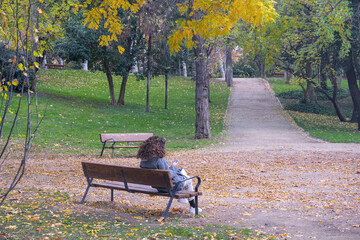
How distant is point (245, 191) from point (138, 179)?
3054 millimetres

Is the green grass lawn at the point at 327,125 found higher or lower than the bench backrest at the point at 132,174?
lower

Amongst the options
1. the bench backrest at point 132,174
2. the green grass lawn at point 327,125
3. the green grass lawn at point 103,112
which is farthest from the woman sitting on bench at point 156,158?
the green grass lawn at point 327,125

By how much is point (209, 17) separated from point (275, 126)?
1577 cm

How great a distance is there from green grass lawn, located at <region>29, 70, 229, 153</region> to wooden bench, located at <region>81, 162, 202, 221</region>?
8.24m

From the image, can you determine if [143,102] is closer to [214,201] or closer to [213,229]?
[214,201]

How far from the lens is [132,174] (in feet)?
21.8

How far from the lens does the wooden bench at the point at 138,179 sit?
634 cm

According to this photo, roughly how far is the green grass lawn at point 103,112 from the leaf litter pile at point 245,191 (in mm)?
3659

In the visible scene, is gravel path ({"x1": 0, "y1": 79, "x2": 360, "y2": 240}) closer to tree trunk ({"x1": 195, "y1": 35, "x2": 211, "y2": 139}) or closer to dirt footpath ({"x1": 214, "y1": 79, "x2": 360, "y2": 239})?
dirt footpath ({"x1": 214, "y1": 79, "x2": 360, "y2": 239})

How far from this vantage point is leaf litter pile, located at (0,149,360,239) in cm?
639

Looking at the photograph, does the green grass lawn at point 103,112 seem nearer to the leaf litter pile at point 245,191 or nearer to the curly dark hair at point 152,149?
the leaf litter pile at point 245,191

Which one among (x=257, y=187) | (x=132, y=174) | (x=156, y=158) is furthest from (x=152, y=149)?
(x=257, y=187)

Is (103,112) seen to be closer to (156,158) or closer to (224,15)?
(224,15)

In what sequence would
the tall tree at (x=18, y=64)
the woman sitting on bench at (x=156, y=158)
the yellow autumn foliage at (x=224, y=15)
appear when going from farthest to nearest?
the yellow autumn foliage at (x=224, y=15) < the woman sitting on bench at (x=156, y=158) < the tall tree at (x=18, y=64)
